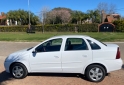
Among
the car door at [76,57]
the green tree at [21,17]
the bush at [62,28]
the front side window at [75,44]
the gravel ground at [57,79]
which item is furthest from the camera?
the green tree at [21,17]

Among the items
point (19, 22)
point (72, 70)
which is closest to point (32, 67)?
point (72, 70)

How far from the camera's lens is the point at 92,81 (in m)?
5.61

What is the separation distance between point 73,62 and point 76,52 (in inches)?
13.1

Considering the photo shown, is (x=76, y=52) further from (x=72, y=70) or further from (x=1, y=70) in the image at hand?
(x=1, y=70)

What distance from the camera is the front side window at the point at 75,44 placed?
5.79 meters

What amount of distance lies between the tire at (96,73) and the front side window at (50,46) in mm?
1236

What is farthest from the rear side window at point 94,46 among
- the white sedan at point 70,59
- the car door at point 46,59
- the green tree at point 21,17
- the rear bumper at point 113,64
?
the green tree at point 21,17

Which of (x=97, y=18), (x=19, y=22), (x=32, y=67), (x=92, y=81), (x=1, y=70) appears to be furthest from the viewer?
(x=19, y=22)

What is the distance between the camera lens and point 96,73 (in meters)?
5.62

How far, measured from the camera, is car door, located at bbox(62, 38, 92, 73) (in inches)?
224

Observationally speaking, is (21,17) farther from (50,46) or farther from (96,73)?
(96,73)

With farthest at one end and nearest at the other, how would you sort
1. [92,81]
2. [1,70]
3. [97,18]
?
[97,18] → [1,70] → [92,81]

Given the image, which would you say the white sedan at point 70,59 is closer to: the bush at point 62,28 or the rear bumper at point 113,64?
the rear bumper at point 113,64

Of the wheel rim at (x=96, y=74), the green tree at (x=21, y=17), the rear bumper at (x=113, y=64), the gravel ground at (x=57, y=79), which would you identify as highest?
the green tree at (x=21, y=17)
